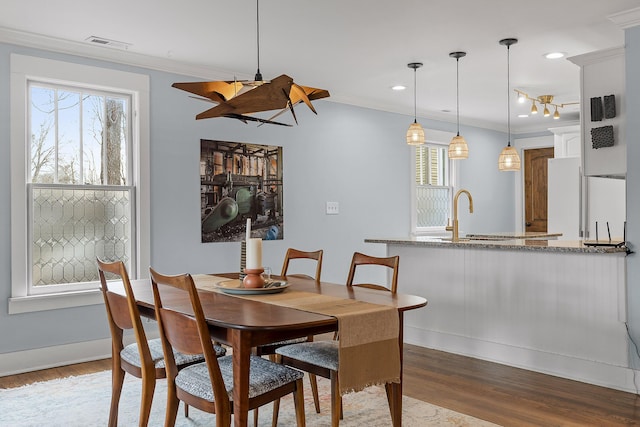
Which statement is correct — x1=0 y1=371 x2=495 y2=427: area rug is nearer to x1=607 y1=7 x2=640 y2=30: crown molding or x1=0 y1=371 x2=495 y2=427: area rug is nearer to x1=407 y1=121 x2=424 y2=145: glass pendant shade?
x1=407 y1=121 x2=424 y2=145: glass pendant shade

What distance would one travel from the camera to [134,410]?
10.2 feet

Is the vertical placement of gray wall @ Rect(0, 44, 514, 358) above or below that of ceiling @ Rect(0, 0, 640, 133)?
below

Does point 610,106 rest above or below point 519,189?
above

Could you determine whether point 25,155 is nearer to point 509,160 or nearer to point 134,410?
point 134,410

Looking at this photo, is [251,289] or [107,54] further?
[107,54]

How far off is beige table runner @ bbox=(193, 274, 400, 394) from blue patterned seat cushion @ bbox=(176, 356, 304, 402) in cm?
26

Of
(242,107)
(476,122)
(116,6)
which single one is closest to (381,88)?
(476,122)

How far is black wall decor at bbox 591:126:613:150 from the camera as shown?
3576 millimetres

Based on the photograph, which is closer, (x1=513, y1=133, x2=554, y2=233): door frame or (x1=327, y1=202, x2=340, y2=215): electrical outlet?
(x1=327, y1=202, x2=340, y2=215): electrical outlet

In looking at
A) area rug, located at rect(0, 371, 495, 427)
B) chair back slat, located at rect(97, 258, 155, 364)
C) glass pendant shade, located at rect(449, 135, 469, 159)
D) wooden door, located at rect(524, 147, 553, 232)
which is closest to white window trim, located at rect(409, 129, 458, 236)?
wooden door, located at rect(524, 147, 553, 232)

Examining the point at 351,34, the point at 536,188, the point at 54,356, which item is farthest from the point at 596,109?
the point at 536,188

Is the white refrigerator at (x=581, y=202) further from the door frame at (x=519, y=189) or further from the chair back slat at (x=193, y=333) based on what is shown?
the chair back slat at (x=193, y=333)

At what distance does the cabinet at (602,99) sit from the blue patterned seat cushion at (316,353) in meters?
2.16

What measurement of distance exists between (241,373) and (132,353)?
2.82ft
